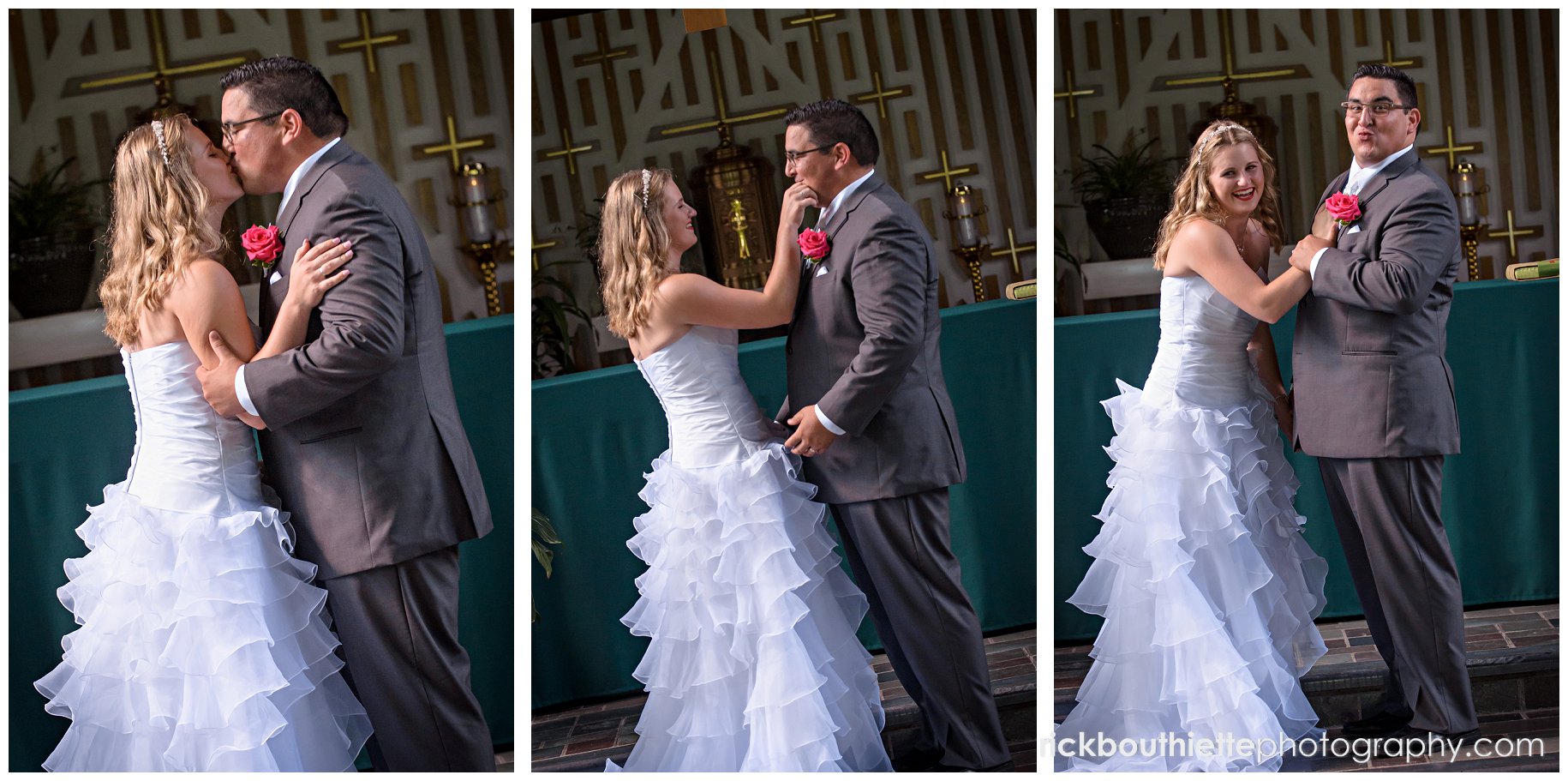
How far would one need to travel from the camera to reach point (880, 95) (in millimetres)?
3500

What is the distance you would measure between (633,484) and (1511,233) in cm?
276

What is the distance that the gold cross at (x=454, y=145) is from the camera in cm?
359

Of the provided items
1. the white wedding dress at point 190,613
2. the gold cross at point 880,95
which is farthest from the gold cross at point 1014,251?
the white wedding dress at point 190,613

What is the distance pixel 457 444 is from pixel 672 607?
2.32 feet

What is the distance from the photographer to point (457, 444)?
3.33 metres

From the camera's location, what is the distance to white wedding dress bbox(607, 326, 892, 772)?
3.33m

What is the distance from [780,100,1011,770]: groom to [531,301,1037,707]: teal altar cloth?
19 centimetres

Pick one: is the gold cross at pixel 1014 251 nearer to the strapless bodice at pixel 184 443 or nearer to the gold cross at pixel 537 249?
the gold cross at pixel 537 249

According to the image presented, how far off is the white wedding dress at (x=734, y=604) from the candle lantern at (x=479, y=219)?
608 millimetres

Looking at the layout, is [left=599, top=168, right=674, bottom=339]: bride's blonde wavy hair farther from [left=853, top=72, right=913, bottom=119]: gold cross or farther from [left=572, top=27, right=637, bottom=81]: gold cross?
[left=853, top=72, right=913, bottom=119]: gold cross

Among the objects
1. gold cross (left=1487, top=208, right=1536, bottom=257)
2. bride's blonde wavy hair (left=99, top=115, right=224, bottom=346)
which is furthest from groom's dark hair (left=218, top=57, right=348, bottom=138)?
gold cross (left=1487, top=208, right=1536, bottom=257)

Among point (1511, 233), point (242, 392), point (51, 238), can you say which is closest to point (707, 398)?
point (242, 392)

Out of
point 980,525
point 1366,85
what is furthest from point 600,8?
point 1366,85

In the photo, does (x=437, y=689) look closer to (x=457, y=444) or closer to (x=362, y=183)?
(x=457, y=444)
